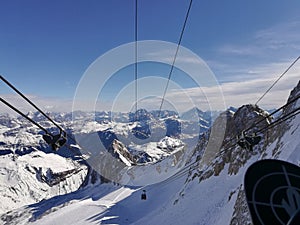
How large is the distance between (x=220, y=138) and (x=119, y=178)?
9385 centimetres

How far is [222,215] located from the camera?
38250mm

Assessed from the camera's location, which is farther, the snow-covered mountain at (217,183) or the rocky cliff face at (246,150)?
the snow-covered mountain at (217,183)

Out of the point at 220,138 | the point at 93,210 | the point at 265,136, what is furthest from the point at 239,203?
the point at 93,210

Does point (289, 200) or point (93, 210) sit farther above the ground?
point (289, 200)

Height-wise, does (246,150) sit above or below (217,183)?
above

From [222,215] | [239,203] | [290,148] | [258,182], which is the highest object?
[258,182]

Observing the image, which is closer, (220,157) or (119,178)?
(220,157)

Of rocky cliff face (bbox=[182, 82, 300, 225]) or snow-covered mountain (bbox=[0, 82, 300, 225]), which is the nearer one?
rocky cliff face (bbox=[182, 82, 300, 225])

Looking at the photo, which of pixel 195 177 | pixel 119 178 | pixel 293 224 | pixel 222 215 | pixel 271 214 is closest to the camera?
pixel 293 224

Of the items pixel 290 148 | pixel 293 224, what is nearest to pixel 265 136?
pixel 290 148

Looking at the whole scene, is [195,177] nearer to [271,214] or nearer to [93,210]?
[93,210]

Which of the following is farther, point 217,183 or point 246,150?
point 217,183

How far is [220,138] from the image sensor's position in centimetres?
7869

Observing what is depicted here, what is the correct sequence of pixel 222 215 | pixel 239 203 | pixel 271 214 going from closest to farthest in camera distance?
pixel 271 214
pixel 239 203
pixel 222 215
